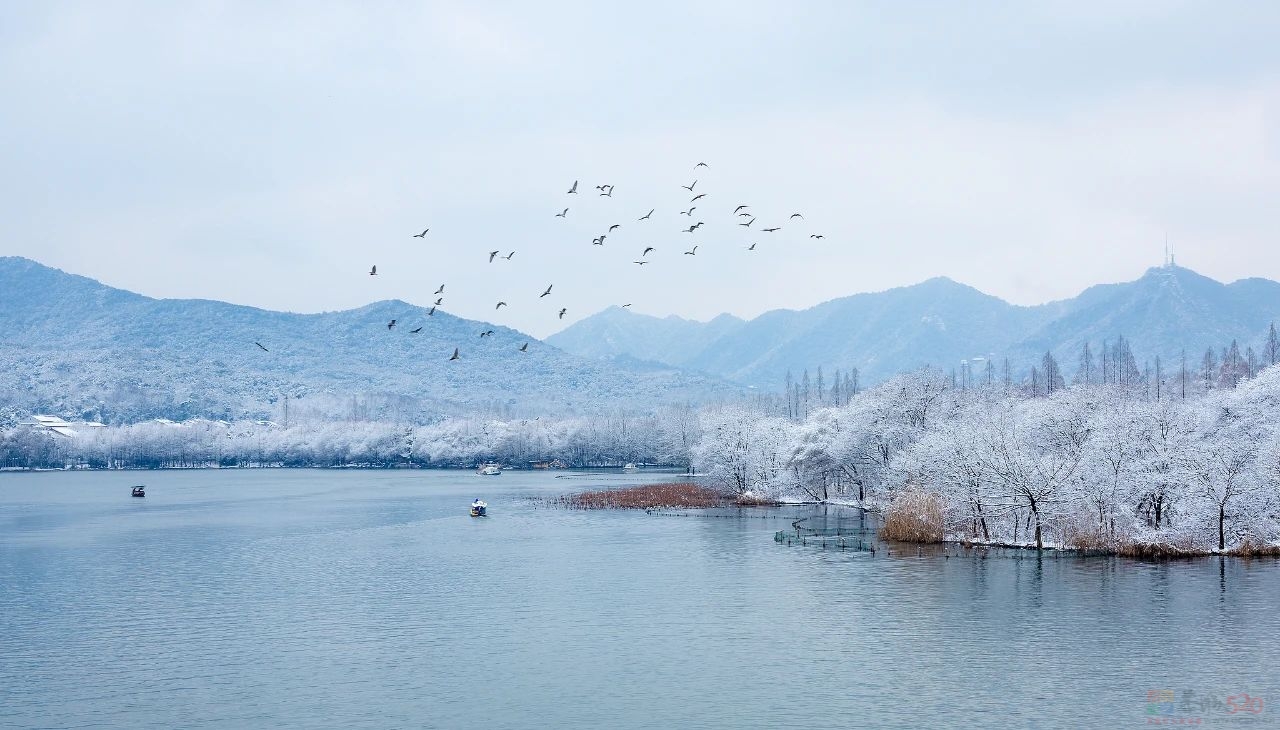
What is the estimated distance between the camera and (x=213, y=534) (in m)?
91.9

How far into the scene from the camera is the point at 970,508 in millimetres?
77938

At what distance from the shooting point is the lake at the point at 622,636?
36531 mm

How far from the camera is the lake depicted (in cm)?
3653

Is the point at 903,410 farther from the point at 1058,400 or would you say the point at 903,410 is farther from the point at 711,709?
the point at 711,709

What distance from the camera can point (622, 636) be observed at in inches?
1881

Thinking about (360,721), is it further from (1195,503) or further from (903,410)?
(903,410)

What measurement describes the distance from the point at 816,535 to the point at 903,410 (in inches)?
995

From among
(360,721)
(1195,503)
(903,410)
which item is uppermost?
(903,410)

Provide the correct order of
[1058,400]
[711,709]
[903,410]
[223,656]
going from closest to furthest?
[711,709] → [223,656] → [903,410] → [1058,400]

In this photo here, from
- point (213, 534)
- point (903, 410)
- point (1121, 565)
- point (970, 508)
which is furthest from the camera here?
point (903, 410)

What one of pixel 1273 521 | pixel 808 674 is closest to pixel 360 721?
pixel 808 674

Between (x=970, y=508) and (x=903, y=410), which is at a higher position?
(x=903, y=410)

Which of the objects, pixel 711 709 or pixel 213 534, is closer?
pixel 711 709

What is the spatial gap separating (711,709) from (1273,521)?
4848cm
